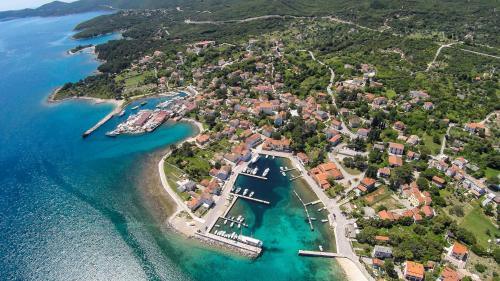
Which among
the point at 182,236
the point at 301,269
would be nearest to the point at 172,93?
the point at 182,236

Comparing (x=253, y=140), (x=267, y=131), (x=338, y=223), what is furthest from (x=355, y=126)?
(x=338, y=223)

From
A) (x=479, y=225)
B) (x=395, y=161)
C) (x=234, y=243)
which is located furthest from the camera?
(x=395, y=161)

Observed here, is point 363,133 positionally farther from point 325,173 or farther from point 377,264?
point 377,264

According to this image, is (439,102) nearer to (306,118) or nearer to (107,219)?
(306,118)

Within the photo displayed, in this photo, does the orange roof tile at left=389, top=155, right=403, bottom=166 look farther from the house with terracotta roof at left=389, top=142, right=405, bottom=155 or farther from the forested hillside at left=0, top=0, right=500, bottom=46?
the forested hillside at left=0, top=0, right=500, bottom=46

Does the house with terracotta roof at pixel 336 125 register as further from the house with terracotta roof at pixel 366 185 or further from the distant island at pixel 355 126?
the house with terracotta roof at pixel 366 185

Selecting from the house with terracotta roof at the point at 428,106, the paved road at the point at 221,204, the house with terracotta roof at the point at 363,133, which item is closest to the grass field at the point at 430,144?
the house with terracotta roof at the point at 363,133

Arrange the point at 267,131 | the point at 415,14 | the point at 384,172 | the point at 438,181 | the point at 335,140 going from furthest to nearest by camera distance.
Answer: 1. the point at 415,14
2. the point at 267,131
3. the point at 335,140
4. the point at 384,172
5. the point at 438,181
